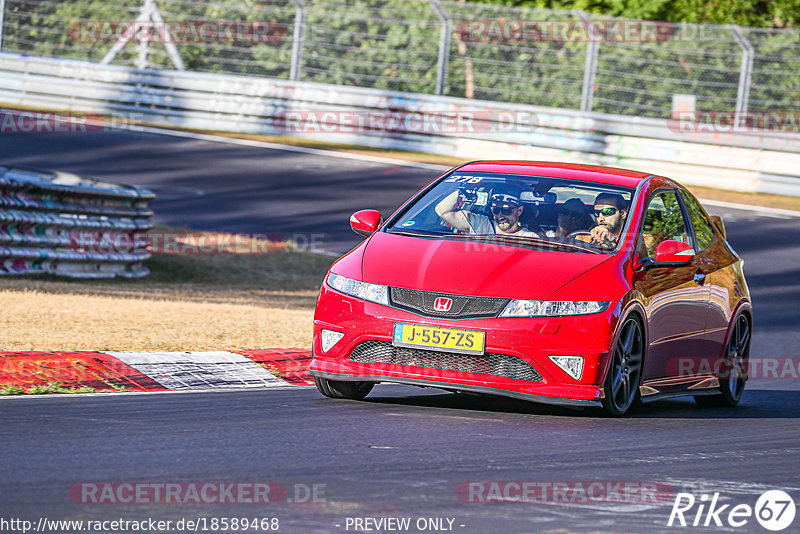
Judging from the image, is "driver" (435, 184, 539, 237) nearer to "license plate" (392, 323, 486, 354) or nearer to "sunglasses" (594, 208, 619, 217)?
"sunglasses" (594, 208, 619, 217)

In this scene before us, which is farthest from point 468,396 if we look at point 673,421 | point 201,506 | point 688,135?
point 688,135

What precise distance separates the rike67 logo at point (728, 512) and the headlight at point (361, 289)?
2.42 meters

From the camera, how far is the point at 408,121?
2647 cm

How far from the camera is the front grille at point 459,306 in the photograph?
24.5 feet

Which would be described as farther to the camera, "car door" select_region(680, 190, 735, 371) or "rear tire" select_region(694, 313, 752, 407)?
"rear tire" select_region(694, 313, 752, 407)

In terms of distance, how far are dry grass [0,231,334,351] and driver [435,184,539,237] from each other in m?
2.24

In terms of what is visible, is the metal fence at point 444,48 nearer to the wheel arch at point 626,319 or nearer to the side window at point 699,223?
the side window at point 699,223

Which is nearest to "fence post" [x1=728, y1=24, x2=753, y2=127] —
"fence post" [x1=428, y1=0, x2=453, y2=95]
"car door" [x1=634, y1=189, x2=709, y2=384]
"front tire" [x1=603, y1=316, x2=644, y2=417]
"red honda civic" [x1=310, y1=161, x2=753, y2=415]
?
"fence post" [x1=428, y1=0, x2=453, y2=95]

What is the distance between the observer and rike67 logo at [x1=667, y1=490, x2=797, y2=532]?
5336 mm

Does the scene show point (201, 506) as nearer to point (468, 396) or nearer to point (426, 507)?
point (426, 507)

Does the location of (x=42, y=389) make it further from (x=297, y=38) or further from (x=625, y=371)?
(x=297, y=38)

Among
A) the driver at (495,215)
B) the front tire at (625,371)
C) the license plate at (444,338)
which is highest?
the driver at (495,215)

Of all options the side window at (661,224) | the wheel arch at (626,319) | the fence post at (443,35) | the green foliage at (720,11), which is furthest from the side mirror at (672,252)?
the green foliage at (720,11)

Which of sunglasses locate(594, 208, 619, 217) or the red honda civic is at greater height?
sunglasses locate(594, 208, 619, 217)
